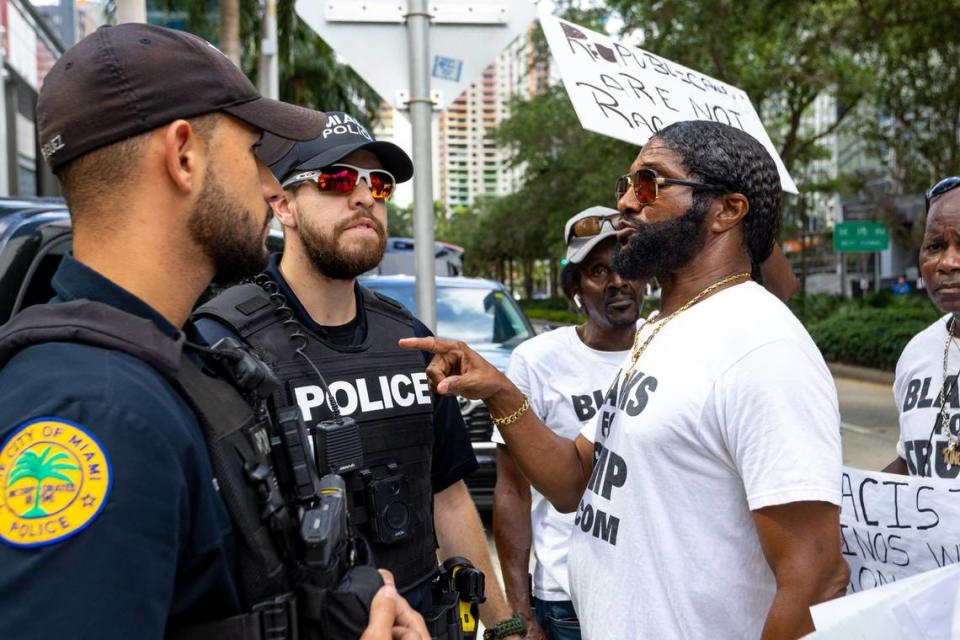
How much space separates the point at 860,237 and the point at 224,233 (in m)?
25.1

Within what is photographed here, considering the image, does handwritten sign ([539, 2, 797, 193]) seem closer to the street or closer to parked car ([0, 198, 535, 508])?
parked car ([0, 198, 535, 508])

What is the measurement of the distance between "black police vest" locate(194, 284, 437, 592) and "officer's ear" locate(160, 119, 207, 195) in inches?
36.9

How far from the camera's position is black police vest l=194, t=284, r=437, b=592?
236cm

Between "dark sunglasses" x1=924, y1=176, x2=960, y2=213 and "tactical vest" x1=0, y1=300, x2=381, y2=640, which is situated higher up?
"dark sunglasses" x1=924, y1=176, x2=960, y2=213

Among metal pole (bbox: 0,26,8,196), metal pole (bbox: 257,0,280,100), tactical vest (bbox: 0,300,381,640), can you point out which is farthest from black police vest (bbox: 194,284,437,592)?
metal pole (bbox: 0,26,8,196)

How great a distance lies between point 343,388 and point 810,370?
1128mm

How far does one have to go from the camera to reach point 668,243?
227cm

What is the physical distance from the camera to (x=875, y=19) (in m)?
16.3

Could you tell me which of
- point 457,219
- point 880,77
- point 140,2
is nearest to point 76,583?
point 140,2

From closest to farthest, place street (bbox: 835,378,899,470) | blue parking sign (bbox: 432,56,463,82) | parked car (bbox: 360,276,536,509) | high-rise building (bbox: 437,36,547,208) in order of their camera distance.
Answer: blue parking sign (bbox: 432,56,463,82)
parked car (bbox: 360,276,536,509)
street (bbox: 835,378,899,470)
high-rise building (bbox: 437,36,547,208)

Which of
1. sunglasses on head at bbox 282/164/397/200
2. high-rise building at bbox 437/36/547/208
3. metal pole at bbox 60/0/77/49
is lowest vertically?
sunglasses on head at bbox 282/164/397/200

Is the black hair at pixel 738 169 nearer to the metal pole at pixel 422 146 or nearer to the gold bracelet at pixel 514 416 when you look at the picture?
the gold bracelet at pixel 514 416

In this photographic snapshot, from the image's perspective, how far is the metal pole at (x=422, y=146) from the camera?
3535 mm

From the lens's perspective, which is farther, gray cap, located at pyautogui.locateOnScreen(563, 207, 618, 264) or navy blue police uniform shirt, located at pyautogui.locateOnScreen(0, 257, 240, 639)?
gray cap, located at pyautogui.locateOnScreen(563, 207, 618, 264)
